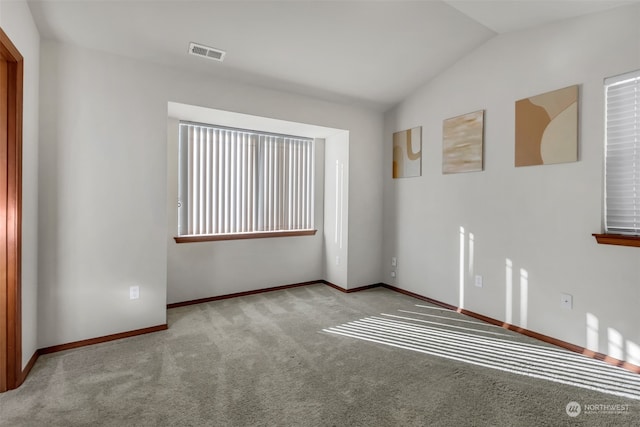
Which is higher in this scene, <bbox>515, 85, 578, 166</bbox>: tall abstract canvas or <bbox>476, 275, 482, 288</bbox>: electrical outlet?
<bbox>515, 85, 578, 166</bbox>: tall abstract canvas

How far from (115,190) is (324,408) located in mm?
2426

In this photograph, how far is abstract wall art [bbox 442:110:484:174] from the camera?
336cm

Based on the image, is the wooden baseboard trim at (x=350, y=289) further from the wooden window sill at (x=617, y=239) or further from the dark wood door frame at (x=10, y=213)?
the dark wood door frame at (x=10, y=213)

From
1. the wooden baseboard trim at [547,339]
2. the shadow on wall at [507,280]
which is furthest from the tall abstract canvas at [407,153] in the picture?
the wooden baseboard trim at [547,339]

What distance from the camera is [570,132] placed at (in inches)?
105

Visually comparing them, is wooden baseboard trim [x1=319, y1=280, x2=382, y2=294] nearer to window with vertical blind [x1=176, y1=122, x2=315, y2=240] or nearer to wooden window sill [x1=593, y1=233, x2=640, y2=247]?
window with vertical blind [x1=176, y1=122, x2=315, y2=240]

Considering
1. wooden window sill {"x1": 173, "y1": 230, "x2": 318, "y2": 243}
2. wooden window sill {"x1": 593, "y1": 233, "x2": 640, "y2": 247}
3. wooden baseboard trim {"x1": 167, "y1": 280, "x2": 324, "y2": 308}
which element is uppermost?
wooden window sill {"x1": 593, "y1": 233, "x2": 640, "y2": 247}

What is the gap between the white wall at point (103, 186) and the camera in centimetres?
257

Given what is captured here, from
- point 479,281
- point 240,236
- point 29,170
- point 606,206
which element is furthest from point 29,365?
point 606,206

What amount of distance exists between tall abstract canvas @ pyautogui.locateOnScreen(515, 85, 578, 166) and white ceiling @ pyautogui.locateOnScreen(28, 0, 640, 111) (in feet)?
2.18

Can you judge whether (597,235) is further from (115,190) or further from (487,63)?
(115,190)

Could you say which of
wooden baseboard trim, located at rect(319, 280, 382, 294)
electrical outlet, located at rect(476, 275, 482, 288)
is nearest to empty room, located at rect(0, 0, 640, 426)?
electrical outlet, located at rect(476, 275, 482, 288)

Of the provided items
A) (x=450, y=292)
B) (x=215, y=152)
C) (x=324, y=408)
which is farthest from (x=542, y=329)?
(x=215, y=152)

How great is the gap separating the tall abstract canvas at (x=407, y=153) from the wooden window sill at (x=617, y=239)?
75.1 inches
